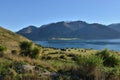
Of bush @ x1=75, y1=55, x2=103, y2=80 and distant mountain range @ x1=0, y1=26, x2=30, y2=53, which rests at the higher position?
distant mountain range @ x1=0, y1=26, x2=30, y2=53

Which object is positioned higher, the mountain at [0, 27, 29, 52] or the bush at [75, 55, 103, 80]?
the mountain at [0, 27, 29, 52]

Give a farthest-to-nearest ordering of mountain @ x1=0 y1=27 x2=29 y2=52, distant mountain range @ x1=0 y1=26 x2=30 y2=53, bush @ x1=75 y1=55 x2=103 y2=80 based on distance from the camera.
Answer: mountain @ x1=0 y1=27 x2=29 y2=52
distant mountain range @ x1=0 y1=26 x2=30 y2=53
bush @ x1=75 y1=55 x2=103 y2=80

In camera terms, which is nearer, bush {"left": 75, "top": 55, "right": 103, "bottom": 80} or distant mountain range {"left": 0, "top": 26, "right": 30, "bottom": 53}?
bush {"left": 75, "top": 55, "right": 103, "bottom": 80}

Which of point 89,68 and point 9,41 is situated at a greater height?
point 9,41

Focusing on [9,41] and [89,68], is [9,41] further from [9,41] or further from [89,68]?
[89,68]

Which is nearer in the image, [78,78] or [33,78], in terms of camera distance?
[33,78]

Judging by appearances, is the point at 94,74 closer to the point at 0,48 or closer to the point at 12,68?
the point at 12,68

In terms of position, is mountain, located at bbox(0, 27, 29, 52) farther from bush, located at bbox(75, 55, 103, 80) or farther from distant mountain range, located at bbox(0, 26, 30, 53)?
bush, located at bbox(75, 55, 103, 80)

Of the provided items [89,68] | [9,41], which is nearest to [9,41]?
[9,41]

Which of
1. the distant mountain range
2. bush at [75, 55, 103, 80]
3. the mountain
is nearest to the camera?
bush at [75, 55, 103, 80]

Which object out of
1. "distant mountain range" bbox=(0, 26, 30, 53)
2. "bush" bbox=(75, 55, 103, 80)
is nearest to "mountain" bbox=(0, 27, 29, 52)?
"distant mountain range" bbox=(0, 26, 30, 53)

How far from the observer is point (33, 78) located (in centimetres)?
1573

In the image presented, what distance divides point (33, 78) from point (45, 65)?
443 centimetres

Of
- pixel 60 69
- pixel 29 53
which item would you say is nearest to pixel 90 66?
pixel 60 69
